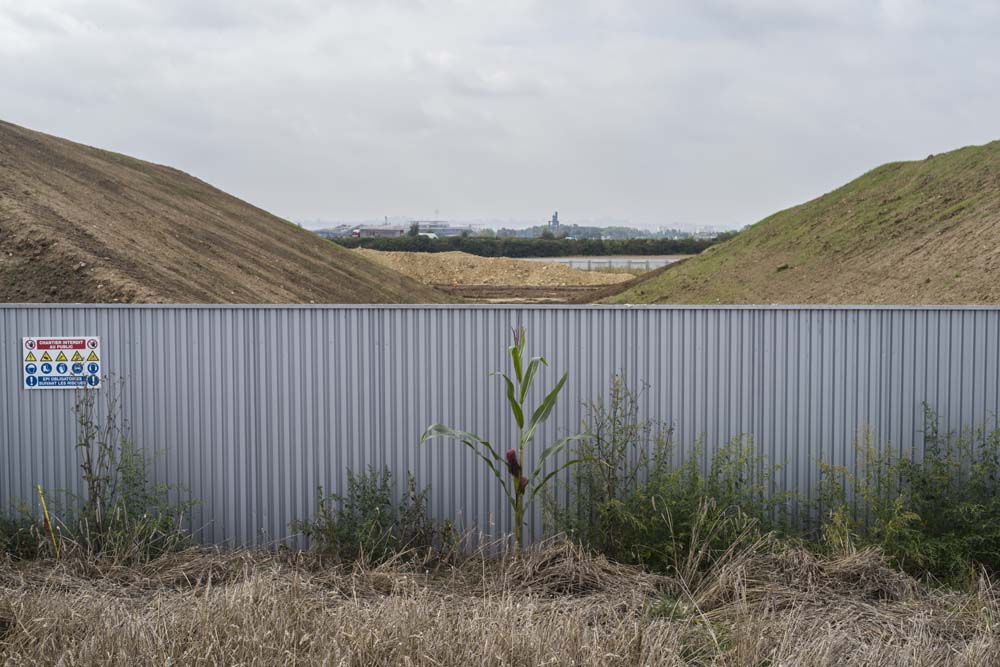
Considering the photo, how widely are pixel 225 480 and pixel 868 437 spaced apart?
5398mm

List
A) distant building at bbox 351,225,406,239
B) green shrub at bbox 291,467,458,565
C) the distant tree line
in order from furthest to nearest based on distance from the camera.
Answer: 1. distant building at bbox 351,225,406,239
2. the distant tree line
3. green shrub at bbox 291,467,458,565

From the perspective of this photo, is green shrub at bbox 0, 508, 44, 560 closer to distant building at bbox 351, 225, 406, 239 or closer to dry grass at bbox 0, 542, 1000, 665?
dry grass at bbox 0, 542, 1000, 665

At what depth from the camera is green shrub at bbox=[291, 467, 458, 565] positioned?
6.97 meters

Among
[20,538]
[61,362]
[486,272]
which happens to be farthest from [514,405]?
[486,272]

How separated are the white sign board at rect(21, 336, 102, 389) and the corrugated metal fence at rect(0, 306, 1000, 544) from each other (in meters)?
0.08

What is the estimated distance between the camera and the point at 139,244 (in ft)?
64.7

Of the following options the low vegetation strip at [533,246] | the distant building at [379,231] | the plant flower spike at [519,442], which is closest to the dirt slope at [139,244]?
the plant flower spike at [519,442]

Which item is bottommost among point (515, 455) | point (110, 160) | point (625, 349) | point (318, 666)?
point (318, 666)

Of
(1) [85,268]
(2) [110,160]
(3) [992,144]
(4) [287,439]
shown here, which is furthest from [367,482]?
(3) [992,144]

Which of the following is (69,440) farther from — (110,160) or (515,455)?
(110,160)

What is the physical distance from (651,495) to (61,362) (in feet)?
16.5

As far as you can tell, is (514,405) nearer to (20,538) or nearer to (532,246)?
(20,538)

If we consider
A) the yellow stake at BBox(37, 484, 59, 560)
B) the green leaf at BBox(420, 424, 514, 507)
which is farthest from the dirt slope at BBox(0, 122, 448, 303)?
the green leaf at BBox(420, 424, 514, 507)

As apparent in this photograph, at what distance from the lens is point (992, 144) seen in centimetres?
3459
